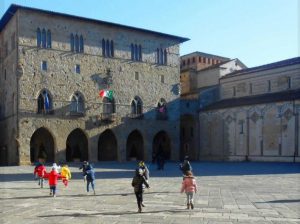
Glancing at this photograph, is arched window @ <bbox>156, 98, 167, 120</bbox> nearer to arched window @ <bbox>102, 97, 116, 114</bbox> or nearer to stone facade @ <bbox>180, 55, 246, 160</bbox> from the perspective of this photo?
stone facade @ <bbox>180, 55, 246, 160</bbox>

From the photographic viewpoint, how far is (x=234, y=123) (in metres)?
39.2

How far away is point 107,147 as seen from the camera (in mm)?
40875

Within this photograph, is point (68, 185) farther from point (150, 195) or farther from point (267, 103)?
point (267, 103)

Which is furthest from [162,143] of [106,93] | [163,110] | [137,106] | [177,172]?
[177,172]

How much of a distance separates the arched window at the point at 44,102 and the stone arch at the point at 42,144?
2.99 m

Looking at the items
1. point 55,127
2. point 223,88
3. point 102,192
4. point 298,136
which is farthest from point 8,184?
point 223,88

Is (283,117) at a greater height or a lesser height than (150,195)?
greater

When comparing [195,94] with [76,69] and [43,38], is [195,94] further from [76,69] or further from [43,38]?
[43,38]

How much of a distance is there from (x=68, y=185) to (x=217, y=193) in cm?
699

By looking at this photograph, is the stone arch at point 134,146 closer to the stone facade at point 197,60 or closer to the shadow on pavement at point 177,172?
the shadow on pavement at point 177,172

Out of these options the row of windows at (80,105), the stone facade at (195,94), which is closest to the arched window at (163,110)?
the row of windows at (80,105)

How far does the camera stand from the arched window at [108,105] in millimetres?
38594

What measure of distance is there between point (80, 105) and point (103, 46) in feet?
20.0

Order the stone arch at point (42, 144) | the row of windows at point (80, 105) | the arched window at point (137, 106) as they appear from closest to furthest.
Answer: the row of windows at point (80, 105), the stone arch at point (42, 144), the arched window at point (137, 106)
